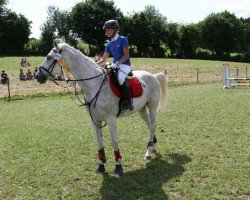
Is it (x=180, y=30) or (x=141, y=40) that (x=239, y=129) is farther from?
(x=180, y=30)

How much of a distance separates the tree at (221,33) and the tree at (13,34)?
133 feet

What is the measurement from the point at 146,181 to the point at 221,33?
261ft

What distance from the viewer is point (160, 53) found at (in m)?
73.1

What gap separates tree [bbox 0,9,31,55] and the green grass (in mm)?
63300

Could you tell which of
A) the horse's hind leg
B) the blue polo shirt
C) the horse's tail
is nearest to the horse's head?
the blue polo shirt

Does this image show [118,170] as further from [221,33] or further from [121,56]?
[221,33]

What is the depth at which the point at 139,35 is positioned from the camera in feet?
243

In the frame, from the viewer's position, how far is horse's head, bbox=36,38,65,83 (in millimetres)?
6895

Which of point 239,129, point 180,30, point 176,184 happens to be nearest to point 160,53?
point 180,30

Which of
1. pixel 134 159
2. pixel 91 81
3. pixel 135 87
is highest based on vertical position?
pixel 91 81

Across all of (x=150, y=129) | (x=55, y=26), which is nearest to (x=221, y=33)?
(x=55, y=26)

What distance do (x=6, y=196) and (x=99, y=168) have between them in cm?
197

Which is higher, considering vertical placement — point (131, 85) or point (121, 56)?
point (121, 56)

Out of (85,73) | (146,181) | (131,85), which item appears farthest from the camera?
(131,85)
